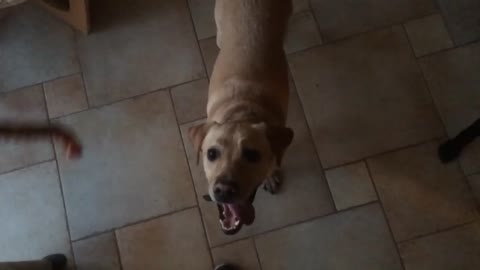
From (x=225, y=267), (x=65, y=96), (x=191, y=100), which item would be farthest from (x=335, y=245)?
(x=65, y=96)

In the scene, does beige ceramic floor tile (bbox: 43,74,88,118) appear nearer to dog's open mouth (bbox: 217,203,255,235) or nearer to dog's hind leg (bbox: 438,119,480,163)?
dog's open mouth (bbox: 217,203,255,235)

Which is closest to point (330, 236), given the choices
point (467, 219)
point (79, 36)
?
point (467, 219)

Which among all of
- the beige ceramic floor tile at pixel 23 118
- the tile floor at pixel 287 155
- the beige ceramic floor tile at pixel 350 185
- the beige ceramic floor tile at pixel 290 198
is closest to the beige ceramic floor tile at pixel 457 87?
the tile floor at pixel 287 155

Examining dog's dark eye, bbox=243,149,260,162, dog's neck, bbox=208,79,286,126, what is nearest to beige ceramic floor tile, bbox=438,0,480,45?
dog's neck, bbox=208,79,286,126

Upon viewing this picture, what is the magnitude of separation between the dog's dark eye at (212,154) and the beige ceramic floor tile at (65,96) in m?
0.95

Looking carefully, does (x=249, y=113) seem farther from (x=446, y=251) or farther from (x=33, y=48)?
(x=33, y=48)

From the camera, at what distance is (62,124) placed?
2.59 meters

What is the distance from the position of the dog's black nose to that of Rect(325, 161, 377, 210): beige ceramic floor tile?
0.76 m

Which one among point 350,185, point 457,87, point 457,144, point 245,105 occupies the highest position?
point 245,105

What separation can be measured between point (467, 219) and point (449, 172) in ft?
0.73

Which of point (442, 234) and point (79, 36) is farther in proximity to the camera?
point (79, 36)

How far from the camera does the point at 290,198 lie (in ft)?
8.11

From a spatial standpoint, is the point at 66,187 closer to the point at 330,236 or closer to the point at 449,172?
the point at 330,236

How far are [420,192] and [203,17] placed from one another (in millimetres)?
1351
